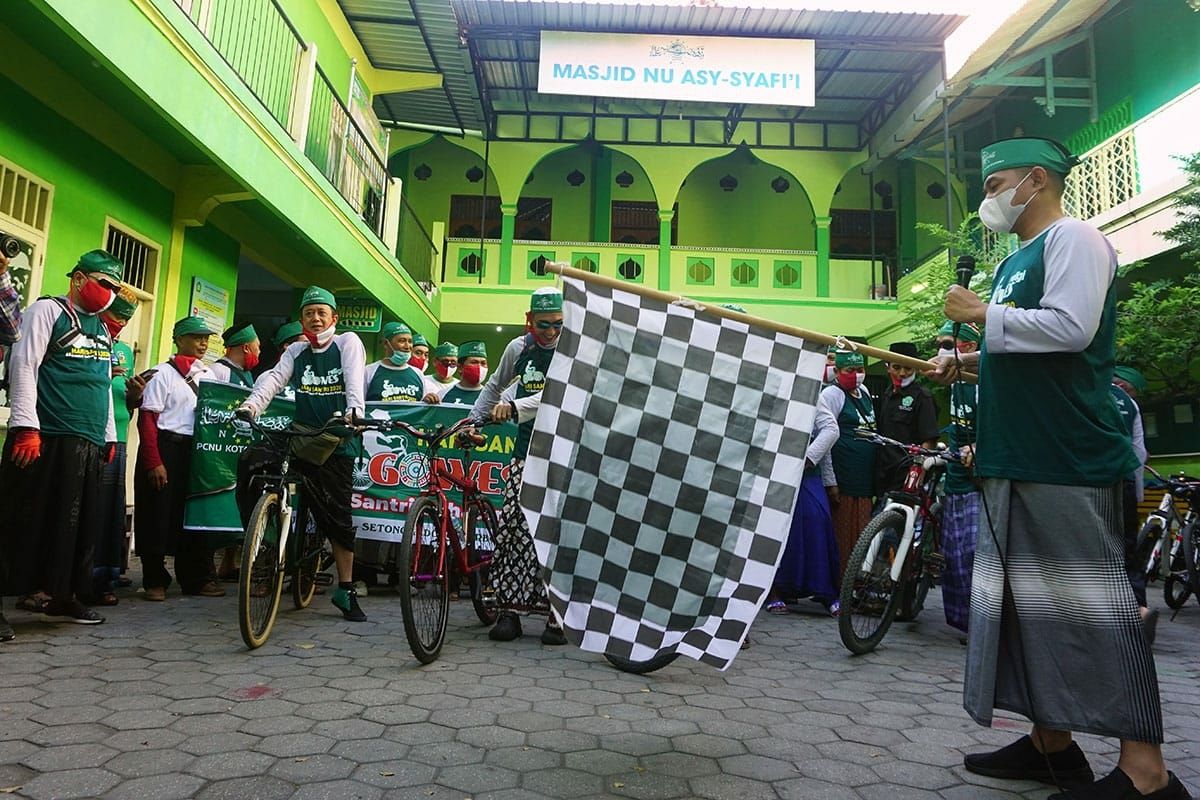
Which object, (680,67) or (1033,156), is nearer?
(1033,156)

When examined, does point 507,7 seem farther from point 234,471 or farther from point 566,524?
point 566,524

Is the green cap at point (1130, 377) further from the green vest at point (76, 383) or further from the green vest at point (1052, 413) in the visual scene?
the green vest at point (76, 383)

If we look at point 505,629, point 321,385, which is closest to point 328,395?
point 321,385

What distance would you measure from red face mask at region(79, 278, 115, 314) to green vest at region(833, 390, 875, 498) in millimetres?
4831

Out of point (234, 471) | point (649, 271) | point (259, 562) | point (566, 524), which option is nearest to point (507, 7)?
point (649, 271)

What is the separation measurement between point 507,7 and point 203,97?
25.6 ft

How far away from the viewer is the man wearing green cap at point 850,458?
555cm

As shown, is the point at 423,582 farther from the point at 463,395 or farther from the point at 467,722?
the point at 463,395

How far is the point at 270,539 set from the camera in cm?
374

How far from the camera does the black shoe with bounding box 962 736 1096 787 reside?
2266 mm

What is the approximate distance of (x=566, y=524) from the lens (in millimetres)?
2303

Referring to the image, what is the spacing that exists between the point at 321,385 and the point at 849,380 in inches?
147

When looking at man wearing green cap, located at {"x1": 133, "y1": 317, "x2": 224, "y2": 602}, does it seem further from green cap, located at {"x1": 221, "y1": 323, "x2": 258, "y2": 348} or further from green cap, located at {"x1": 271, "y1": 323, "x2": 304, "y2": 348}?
green cap, located at {"x1": 271, "y1": 323, "x2": 304, "y2": 348}

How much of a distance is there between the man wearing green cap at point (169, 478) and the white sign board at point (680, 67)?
9.32 metres
